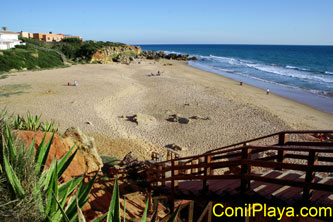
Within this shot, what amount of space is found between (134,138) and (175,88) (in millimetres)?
13826

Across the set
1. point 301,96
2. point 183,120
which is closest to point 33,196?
point 183,120

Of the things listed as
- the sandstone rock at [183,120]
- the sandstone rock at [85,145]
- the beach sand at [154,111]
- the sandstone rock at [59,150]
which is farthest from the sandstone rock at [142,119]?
the sandstone rock at [59,150]

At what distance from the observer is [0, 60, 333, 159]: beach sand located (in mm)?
13531

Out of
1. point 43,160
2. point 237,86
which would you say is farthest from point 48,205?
point 237,86

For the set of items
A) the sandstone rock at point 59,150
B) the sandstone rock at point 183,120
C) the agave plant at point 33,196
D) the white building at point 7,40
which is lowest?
the sandstone rock at point 183,120

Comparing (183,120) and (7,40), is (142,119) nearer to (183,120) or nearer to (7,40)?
(183,120)

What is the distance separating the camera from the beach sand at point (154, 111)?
1353 centimetres

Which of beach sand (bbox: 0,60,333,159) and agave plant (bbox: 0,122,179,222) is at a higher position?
agave plant (bbox: 0,122,179,222)

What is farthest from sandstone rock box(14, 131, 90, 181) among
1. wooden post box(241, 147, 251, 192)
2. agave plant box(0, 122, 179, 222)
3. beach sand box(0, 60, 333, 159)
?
beach sand box(0, 60, 333, 159)

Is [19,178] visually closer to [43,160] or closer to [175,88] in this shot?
[43,160]

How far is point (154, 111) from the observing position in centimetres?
1833

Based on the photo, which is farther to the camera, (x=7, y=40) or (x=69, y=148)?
(x=7, y=40)

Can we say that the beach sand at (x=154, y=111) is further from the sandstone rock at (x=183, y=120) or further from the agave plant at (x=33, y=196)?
the agave plant at (x=33, y=196)

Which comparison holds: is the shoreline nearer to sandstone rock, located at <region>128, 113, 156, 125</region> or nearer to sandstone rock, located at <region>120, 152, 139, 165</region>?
sandstone rock, located at <region>128, 113, 156, 125</region>
